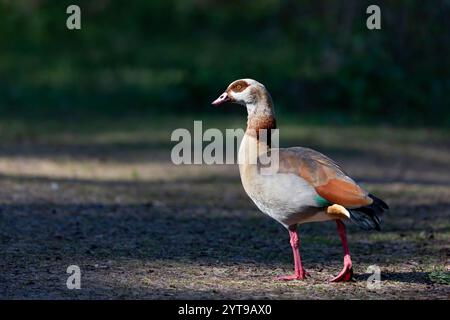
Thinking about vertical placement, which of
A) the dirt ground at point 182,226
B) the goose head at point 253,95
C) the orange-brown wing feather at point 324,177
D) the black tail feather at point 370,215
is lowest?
the dirt ground at point 182,226

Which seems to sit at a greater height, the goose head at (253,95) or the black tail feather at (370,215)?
the goose head at (253,95)

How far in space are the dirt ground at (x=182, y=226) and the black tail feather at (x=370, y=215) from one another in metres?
0.44

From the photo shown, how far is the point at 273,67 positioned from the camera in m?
20.1

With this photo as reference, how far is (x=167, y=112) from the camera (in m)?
17.6

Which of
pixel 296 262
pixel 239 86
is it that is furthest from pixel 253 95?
pixel 296 262

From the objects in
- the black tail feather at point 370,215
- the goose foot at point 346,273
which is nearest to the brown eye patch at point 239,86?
the black tail feather at point 370,215

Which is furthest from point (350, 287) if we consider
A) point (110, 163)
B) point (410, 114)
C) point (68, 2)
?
point (68, 2)

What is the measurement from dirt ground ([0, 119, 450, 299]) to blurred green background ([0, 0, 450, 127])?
218 cm

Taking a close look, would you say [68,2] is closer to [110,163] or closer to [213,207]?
[110,163]

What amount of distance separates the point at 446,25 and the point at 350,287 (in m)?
10.5

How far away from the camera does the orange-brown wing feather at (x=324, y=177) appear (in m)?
6.45

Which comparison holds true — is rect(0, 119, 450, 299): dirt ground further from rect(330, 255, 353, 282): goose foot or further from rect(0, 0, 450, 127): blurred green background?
rect(0, 0, 450, 127): blurred green background

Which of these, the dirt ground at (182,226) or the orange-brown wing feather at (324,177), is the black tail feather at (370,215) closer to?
the orange-brown wing feather at (324,177)

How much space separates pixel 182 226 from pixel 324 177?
2.74 m
